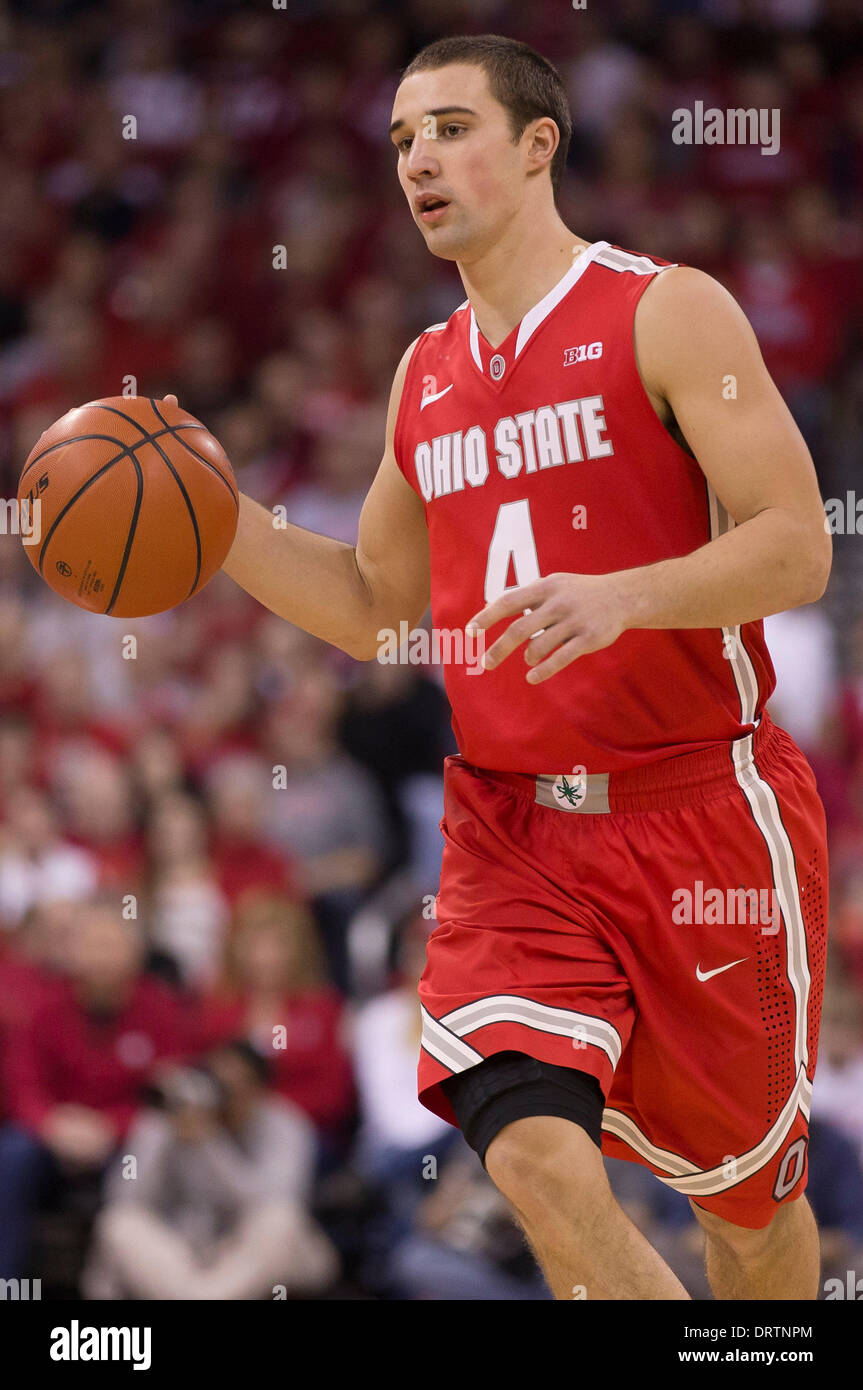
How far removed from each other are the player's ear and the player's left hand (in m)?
1.08

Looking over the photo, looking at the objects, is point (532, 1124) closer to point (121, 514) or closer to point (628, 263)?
point (121, 514)


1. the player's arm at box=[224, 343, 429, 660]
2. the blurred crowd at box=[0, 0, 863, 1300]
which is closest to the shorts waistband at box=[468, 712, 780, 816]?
the player's arm at box=[224, 343, 429, 660]

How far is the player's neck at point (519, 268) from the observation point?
300cm

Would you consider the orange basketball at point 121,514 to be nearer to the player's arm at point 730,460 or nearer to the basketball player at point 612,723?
the basketball player at point 612,723

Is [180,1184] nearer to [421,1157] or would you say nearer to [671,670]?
[421,1157]

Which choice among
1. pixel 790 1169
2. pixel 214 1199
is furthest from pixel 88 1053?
pixel 790 1169

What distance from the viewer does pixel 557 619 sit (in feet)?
7.66

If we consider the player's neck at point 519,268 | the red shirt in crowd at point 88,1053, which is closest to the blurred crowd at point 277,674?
the red shirt in crowd at point 88,1053

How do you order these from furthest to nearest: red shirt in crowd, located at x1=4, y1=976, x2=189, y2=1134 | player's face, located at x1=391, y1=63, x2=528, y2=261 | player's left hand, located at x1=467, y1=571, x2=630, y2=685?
red shirt in crowd, located at x1=4, y1=976, x2=189, y2=1134 → player's face, located at x1=391, y1=63, x2=528, y2=261 → player's left hand, located at x1=467, y1=571, x2=630, y2=685

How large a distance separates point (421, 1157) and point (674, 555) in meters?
2.55

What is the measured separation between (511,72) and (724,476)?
37.6 inches

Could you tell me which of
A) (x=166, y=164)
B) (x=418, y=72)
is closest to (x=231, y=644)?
(x=166, y=164)

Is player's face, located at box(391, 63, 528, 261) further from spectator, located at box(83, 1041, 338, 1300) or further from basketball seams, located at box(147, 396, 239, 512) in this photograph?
spectator, located at box(83, 1041, 338, 1300)

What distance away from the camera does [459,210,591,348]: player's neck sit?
3.00 metres
